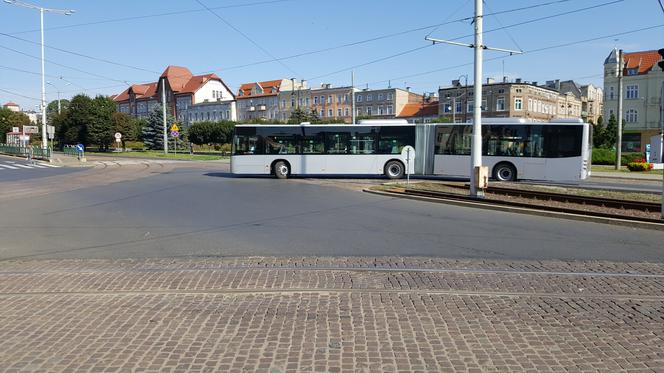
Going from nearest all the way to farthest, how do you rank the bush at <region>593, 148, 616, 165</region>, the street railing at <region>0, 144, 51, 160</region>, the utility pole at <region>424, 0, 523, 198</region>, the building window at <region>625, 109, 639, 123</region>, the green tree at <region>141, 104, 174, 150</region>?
the utility pole at <region>424, 0, 523, 198</region>, the bush at <region>593, 148, 616, 165</region>, the street railing at <region>0, 144, 51, 160</region>, the green tree at <region>141, 104, 174, 150</region>, the building window at <region>625, 109, 639, 123</region>

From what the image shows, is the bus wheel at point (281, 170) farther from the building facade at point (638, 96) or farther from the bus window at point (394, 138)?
the building facade at point (638, 96)

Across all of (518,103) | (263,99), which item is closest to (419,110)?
(518,103)

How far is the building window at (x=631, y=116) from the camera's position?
249 feet

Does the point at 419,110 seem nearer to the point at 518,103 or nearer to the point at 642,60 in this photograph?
the point at 518,103

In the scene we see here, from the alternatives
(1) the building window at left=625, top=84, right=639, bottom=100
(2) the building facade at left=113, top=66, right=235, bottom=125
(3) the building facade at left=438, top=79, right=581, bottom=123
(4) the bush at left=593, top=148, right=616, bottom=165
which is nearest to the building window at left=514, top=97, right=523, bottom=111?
(3) the building facade at left=438, top=79, right=581, bottom=123

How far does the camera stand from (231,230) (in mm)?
10414

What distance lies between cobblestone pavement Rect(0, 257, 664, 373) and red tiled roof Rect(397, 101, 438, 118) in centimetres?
9711

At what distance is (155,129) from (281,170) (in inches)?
1980

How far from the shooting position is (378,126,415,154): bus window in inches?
987

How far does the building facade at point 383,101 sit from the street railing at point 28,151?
63324 millimetres

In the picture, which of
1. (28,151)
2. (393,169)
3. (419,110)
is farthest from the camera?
(419,110)

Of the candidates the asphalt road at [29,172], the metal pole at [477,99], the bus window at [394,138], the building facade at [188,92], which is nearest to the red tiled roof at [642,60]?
the bus window at [394,138]

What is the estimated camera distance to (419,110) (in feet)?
346

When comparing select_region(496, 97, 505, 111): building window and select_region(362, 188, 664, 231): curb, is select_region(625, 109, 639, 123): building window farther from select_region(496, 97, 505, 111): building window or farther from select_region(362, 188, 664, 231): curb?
select_region(362, 188, 664, 231): curb
